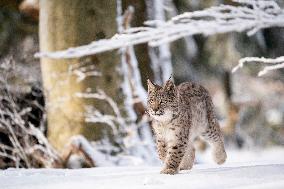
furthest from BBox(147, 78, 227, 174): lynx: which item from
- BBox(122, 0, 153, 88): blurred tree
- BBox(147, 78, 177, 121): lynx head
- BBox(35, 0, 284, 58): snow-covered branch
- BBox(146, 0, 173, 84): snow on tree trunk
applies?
BBox(122, 0, 153, 88): blurred tree

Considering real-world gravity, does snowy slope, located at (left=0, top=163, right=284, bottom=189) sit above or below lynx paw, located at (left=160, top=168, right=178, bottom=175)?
above

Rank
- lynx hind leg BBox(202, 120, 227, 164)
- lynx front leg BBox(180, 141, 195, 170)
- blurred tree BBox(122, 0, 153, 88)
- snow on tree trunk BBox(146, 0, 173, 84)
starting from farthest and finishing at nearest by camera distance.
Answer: blurred tree BBox(122, 0, 153, 88) < snow on tree trunk BBox(146, 0, 173, 84) < lynx hind leg BBox(202, 120, 227, 164) < lynx front leg BBox(180, 141, 195, 170)

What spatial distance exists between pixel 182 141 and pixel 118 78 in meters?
3.04

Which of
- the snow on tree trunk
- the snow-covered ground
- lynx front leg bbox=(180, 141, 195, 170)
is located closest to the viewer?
the snow-covered ground

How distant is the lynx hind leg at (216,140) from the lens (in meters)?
4.30

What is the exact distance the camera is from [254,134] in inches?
400

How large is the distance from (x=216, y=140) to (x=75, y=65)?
2.72 m

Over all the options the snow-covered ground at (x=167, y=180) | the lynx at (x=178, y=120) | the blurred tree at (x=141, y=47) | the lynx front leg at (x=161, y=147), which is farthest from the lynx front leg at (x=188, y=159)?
the blurred tree at (x=141, y=47)

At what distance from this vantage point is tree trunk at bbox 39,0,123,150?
6.59 m

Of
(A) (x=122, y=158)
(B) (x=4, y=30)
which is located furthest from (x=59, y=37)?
(B) (x=4, y=30)

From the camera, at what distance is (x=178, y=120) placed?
3.73 m

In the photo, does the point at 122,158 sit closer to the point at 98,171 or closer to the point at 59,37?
the point at 59,37

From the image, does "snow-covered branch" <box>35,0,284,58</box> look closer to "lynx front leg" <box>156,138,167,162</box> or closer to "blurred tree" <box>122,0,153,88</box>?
"lynx front leg" <box>156,138,167,162</box>

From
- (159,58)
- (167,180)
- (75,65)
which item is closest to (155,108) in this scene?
(167,180)
